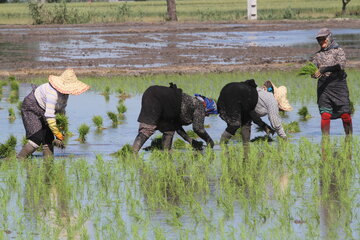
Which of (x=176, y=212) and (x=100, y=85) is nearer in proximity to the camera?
(x=176, y=212)

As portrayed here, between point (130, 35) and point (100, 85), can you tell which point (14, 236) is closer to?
point (100, 85)

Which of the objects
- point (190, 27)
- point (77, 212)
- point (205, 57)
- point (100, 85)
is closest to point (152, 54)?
point (205, 57)

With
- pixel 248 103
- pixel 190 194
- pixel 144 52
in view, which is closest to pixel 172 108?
pixel 248 103

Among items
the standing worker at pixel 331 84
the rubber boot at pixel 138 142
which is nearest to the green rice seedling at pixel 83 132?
the rubber boot at pixel 138 142

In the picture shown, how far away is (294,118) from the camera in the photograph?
14.5 m

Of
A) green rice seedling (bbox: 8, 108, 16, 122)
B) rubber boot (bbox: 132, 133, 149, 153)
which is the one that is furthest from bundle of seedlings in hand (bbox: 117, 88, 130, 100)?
rubber boot (bbox: 132, 133, 149, 153)

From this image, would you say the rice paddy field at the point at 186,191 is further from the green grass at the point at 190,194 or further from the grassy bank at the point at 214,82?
the grassy bank at the point at 214,82

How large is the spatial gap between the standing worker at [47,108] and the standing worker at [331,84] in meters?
3.11

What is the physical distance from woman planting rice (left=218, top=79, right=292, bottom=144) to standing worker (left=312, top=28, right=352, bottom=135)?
0.58 m

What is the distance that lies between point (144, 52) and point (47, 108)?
18.9 meters

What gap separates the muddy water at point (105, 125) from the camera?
12.0m

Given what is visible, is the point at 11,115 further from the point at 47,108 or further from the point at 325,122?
the point at 325,122

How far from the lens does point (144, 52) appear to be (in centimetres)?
2847

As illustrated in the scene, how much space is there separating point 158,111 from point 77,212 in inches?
99.2
